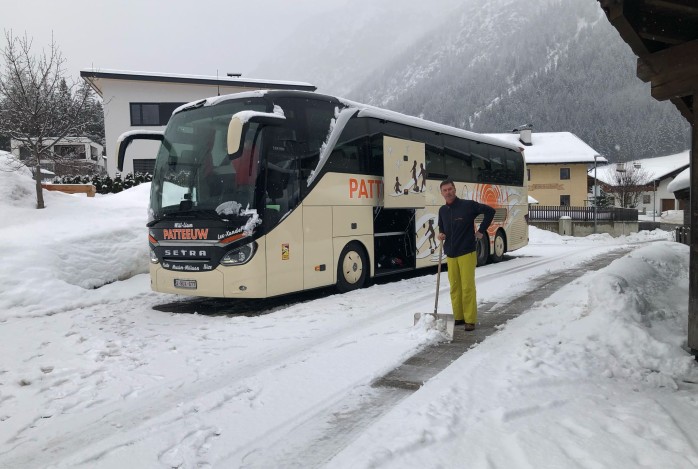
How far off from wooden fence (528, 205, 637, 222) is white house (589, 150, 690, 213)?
3063 centimetres

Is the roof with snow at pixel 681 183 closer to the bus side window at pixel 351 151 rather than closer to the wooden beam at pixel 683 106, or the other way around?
the wooden beam at pixel 683 106

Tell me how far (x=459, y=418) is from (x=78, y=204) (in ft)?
43.5

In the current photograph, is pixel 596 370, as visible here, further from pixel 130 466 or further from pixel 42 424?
pixel 42 424

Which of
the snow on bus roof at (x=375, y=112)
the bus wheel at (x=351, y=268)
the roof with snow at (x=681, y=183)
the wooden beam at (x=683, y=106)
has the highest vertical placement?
the snow on bus roof at (x=375, y=112)

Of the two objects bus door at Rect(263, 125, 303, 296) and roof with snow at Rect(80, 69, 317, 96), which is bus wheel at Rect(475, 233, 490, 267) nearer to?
bus door at Rect(263, 125, 303, 296)

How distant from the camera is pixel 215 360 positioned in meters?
5.43

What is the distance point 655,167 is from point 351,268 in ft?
289

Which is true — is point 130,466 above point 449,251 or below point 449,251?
below

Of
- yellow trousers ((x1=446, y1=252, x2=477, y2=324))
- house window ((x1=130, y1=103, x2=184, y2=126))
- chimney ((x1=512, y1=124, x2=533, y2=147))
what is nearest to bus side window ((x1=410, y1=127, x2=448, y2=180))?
yellow trousers ((x1=446, y1=252, x2=477, y2=324))

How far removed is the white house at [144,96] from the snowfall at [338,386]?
2420cm

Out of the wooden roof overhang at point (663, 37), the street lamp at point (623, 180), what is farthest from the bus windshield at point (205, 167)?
the street lamp at point (623, 180)

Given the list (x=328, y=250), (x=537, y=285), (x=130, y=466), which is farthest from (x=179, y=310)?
(x=537, y=285)

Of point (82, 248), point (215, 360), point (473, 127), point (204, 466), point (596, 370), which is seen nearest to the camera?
point (204, 466)

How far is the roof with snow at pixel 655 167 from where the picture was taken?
70.8m
